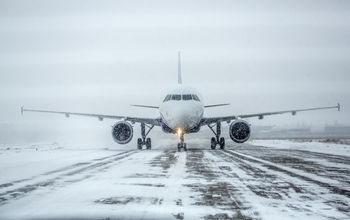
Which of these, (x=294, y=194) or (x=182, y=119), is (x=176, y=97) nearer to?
(x=182, y=119)

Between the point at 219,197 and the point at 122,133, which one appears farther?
the point at 122,133

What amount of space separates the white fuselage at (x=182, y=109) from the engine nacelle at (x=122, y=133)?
8.40 ft

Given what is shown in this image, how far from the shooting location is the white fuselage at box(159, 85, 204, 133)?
24.2 m

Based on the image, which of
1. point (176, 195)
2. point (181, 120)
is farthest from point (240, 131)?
point (176, 195)

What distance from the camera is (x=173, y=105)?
2481cm

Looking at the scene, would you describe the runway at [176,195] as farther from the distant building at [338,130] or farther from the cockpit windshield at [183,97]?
the distant building at [338,130]

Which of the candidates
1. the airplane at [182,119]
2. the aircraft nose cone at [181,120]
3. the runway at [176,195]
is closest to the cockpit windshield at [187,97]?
the airplane at [182,119]

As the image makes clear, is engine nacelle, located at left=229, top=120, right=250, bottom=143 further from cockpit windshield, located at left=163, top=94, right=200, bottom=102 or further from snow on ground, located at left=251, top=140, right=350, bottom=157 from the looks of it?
snow on ground, located at left=251, top=140, right=350, bottom=157

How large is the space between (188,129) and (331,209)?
18.8 meters

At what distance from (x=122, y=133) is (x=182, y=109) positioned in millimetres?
5260

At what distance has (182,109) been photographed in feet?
79.4

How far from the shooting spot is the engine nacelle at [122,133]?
26891mm

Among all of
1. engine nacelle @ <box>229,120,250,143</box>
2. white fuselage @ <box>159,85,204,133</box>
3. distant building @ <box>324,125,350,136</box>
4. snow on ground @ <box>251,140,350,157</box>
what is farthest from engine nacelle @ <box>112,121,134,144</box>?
distant building @ <box>324,125,350,136</box>

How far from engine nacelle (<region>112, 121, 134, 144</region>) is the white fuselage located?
2561 millimetres
